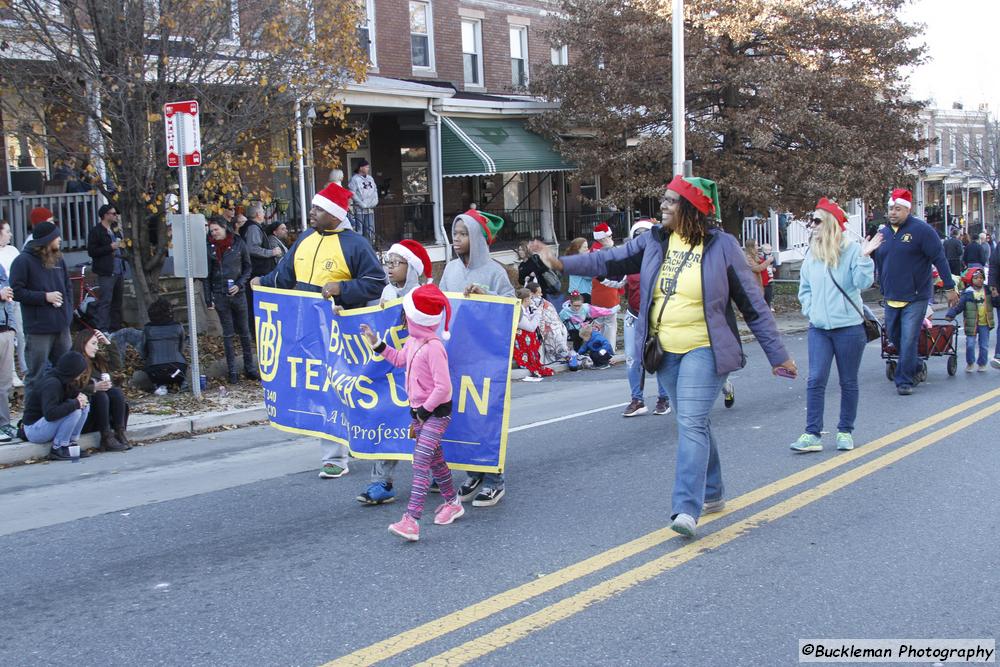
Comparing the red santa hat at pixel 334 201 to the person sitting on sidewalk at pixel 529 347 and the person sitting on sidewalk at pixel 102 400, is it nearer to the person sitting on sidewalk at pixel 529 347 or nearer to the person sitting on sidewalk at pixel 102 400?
the person sitting on sidewalk at pixel 102 400

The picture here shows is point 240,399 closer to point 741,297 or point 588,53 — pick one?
point 741,297

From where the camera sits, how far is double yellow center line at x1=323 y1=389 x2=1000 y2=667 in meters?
4.46

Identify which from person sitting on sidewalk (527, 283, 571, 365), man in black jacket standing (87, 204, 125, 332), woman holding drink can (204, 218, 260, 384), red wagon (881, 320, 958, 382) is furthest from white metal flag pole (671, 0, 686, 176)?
man in black jacket standing (87, 204, 125, 332)

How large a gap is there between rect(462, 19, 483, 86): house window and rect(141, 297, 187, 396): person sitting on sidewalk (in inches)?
635

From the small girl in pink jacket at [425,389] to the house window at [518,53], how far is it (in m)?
22.6

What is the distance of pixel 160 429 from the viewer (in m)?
10.3

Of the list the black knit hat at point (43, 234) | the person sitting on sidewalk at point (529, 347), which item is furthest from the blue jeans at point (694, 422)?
the person sitting on sidewalk at point (529, 347)

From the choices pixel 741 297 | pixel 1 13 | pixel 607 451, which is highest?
pixel 1 13

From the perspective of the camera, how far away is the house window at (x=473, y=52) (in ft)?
87.4

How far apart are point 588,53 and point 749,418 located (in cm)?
1557

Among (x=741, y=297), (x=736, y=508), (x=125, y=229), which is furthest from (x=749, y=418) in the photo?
(x=125, y=229)

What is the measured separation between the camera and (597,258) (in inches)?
236

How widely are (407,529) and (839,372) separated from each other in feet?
12.9

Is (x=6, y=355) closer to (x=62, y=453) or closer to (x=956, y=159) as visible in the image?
(x=62, y=453)
